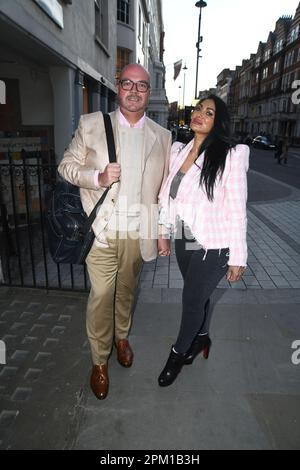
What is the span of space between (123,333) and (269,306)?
1.79 metres

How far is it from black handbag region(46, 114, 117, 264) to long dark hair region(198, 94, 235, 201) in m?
0.86

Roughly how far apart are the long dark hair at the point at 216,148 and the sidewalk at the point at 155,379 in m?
1.47

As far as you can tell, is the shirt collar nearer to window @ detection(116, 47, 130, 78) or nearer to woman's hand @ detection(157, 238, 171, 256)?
woman's hand @ detection(157, 238, 171, 256)

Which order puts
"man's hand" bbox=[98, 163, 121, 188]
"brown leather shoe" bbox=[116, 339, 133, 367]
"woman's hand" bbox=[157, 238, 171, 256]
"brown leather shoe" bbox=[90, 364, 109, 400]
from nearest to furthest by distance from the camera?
1. "man's hand" bbox=[98, 163, 121, 188]
2. "brown leather shoe" bbox=[90, 364, 109, 400]
3. "woman's hand" bbox=[157, 238, 171, 256]
4. "brown leather shoe" bbox=[116, 339, 133, 367]

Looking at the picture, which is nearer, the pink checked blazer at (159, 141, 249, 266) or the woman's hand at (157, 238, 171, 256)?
the pink checked blazer at (159, 141, 249, 266)

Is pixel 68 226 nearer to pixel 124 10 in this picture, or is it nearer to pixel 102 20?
pixel 102 20

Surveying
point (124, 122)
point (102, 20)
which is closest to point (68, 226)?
point (124, 122)

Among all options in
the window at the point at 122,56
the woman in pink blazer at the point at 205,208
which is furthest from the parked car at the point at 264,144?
the woman in pink blazer at the point at 205,208

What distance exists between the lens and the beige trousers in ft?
7.88

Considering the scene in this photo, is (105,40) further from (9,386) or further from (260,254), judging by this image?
(9,386)

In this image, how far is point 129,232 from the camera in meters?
2.40

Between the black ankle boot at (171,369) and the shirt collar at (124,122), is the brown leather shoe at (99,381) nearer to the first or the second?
the black ankle boot at (171,369)

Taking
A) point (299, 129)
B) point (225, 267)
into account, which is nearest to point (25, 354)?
point (225, 267)

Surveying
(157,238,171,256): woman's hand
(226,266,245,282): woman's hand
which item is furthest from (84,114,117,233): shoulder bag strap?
(226,266,245,282): woman's hand
